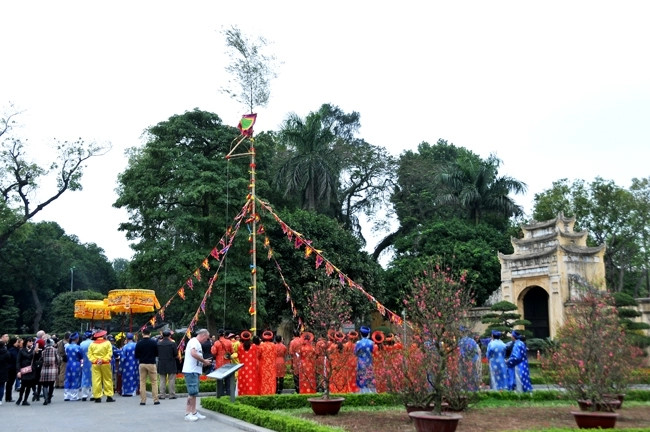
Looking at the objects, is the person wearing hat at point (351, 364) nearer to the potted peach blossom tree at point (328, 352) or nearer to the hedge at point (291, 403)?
the potted peach blossom tree at point (328, 352)

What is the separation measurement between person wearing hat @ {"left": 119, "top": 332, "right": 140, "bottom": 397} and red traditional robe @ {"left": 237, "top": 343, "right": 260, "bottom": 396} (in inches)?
116

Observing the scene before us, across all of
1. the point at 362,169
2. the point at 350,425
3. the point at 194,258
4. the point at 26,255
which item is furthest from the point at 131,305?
the point at 26,255

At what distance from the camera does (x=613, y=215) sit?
33500 millimetres

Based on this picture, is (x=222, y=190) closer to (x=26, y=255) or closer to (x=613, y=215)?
(x=613, y=215)

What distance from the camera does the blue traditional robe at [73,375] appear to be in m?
15.7

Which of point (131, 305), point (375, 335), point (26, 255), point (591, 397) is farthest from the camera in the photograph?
point (26, 255)

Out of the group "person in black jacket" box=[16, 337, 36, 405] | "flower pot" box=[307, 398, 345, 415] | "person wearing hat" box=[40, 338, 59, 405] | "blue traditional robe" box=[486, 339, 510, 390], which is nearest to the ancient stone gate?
"blue traditional robe" box=[486, 339, 510, 390]

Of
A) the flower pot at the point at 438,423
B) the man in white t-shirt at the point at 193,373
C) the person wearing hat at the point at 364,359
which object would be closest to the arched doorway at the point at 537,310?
the person wearing hat at the point at 364,359

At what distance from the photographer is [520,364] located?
15570mm

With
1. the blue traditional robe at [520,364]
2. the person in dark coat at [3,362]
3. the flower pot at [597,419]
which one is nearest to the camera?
the flower pot at [597,419]

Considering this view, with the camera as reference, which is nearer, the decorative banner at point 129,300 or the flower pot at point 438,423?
the flower pot at point 438,423

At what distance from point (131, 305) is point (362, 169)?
65.8 ft

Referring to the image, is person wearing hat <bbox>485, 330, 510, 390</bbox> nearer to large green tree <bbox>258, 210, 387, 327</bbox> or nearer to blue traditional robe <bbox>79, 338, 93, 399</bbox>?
blue traditional robe <bbox>79, 338, 93, 399</bbox>

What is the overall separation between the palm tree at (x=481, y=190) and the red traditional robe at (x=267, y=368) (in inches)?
932
